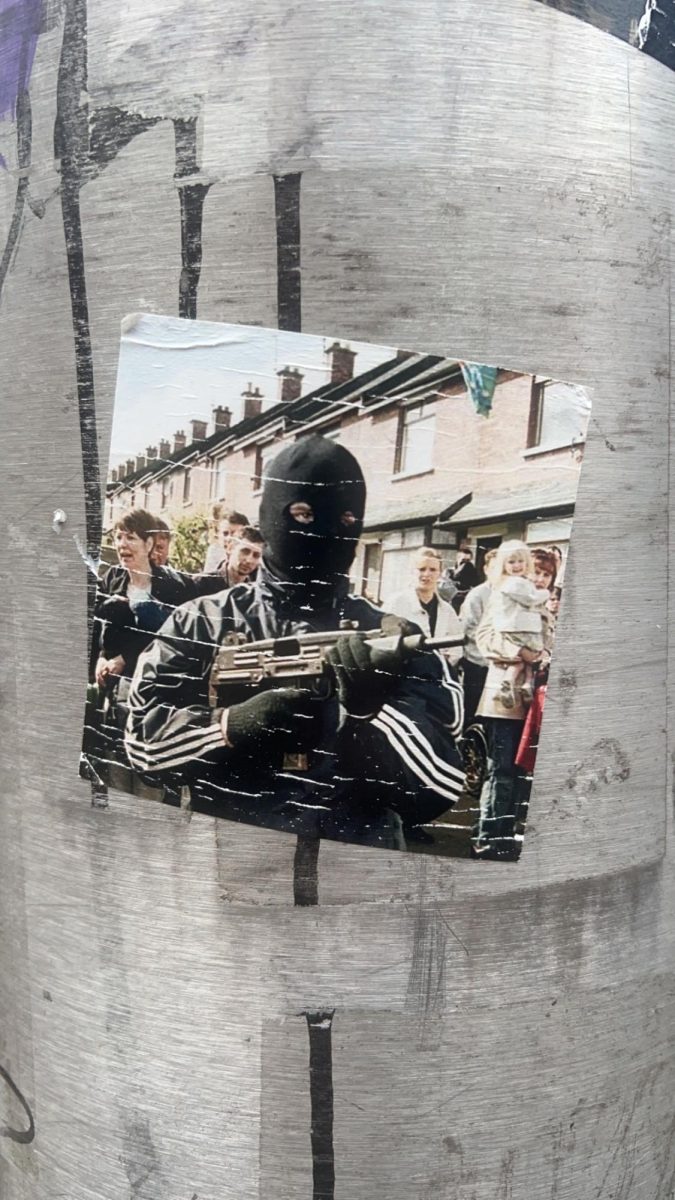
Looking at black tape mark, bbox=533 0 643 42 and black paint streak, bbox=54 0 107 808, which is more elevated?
black tape mark, bbox=533 0 643 42

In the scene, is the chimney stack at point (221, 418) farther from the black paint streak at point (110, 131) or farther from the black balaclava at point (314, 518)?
the black paint streak at point (110, 131)

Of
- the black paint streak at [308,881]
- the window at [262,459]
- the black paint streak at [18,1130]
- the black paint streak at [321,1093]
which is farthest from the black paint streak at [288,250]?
the black paint streak at [18,1130]

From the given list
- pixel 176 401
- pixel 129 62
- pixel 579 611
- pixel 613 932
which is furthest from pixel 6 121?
pixel 613 932

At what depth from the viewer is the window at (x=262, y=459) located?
0.93m

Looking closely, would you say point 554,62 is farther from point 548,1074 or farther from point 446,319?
point 548,1074

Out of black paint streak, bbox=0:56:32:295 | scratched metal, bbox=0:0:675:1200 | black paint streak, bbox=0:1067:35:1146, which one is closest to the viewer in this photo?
scratched metal, bbox=0:0:675:1200

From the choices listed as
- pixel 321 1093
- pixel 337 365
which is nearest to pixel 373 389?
pixel 337 365

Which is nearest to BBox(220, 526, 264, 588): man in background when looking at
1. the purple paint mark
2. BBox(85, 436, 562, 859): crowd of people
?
BBox(85, 436, 562, 859): crowd of people

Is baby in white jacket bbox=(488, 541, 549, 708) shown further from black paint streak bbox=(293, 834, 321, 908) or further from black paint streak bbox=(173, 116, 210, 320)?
black paint streak bbox=(173, 116, 210, 320)

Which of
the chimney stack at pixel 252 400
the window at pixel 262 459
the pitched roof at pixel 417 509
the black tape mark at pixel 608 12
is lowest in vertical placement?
the pitched roof at pixel 417 509

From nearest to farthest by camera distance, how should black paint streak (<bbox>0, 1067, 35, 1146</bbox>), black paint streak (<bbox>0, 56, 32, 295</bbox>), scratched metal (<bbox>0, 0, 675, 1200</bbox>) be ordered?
scratched metal (<bbox>0, 0, 675, 1200</bbox>)
black paint streak (<bbox>0, 56, 32, 295</bbox>)
black paint streak (<bbox>0, 1067, 35, 1146</bbox>)

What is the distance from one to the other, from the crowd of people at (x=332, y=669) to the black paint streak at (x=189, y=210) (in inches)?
7.5

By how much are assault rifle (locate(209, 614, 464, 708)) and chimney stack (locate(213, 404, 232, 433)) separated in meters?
0.21

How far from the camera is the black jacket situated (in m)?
0.96
